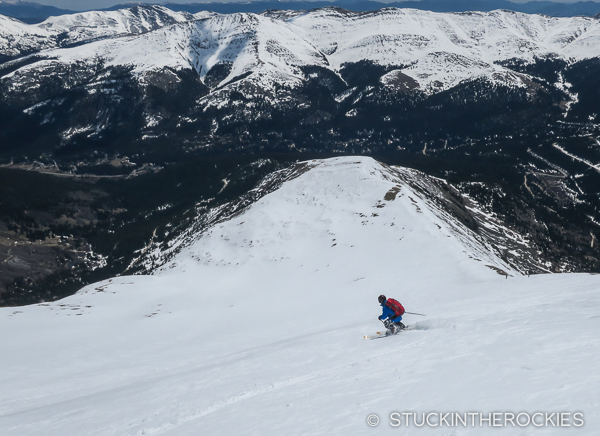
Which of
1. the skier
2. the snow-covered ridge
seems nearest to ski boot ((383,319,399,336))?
the skier

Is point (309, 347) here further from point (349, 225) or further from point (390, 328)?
point (349, 225)

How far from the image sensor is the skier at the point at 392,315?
27.1m

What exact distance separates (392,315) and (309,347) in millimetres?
6455

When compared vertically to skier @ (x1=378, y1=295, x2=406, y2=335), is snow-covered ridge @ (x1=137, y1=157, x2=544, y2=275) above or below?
below

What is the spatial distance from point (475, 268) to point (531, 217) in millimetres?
146097

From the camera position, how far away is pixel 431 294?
43375mm

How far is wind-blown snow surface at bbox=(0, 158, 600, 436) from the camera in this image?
48.5ft

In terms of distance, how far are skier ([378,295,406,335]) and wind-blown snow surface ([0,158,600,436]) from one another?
4.63 ft

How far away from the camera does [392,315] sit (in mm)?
27172

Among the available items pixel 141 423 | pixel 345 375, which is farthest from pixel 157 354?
pixel 345 375

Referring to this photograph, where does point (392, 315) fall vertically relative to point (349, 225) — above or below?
above

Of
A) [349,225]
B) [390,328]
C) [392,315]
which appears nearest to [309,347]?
[390,328]

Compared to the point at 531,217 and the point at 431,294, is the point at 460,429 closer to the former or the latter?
the point at 431,294

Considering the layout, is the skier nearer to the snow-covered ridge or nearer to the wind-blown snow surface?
the wind-blown snow surface
